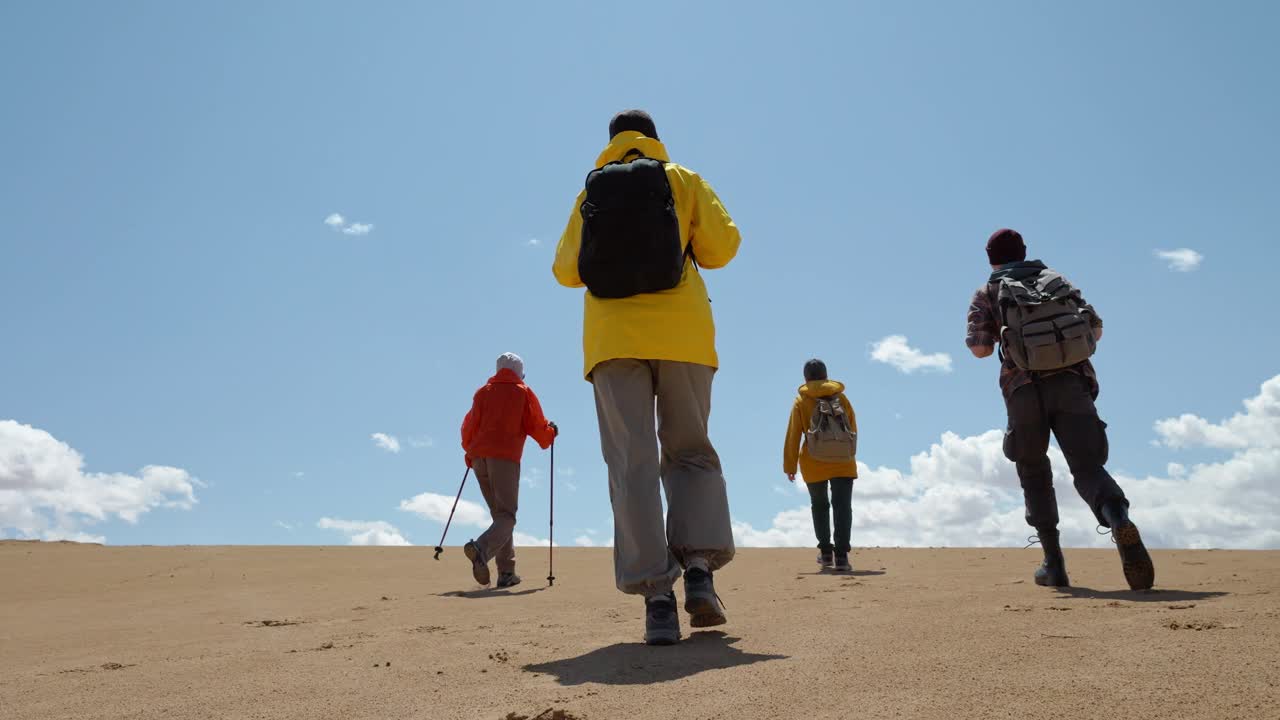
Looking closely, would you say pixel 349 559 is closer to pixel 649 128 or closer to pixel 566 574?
pixel 566 574

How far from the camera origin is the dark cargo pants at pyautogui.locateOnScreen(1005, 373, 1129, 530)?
17.0 feet

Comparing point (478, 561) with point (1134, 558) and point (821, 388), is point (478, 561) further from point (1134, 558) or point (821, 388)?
point (1134, 558)

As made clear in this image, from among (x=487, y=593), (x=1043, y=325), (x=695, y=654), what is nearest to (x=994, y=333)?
(x=1043, y=325)

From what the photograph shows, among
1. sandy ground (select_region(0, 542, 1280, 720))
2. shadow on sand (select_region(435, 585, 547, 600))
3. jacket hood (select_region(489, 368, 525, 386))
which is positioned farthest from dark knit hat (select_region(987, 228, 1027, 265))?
jacket hood (select_region(489, 368, 525, 386))

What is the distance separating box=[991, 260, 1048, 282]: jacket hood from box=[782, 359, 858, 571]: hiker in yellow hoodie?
11.4 ft

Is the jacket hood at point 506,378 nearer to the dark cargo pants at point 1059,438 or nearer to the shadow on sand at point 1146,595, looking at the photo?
the dark cargo pants at point 1059,438

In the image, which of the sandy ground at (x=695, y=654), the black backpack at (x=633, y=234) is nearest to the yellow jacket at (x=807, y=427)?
the sandy ground at (x=695, y=654)

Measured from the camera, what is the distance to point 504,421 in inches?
342

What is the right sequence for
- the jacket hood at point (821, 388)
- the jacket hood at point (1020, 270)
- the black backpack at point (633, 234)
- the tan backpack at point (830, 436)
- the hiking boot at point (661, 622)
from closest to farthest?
the hiking boot at point (661, 622)
the black backpack at point (633, 234)
the jacket hood at point (1020, 270)
the tan backpack at point (830, 436)
the jacket hood at point (821, 388)

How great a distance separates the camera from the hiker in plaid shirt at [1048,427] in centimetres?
505

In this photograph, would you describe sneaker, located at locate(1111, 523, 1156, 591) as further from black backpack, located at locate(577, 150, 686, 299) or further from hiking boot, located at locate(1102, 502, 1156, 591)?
black backpack, located at locate(577, 150, 686, 299)

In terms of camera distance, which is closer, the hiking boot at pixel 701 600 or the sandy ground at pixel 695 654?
the sandy ground at pixel 695 654

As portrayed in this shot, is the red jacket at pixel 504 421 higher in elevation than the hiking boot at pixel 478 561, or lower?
higher

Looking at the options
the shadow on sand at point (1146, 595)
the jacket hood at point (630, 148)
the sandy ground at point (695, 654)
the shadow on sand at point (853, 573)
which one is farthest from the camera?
the shadow on sand at point (853, 573)
